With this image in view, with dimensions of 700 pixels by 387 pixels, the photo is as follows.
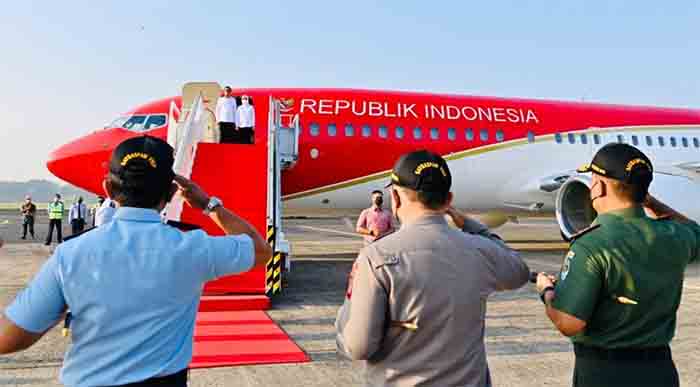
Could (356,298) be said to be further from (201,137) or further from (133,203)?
(201,137)

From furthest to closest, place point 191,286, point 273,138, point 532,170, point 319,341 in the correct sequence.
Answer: point 532,170
point 273,138
point 319,341
point 191,286

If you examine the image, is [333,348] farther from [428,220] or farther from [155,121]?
[155,121]

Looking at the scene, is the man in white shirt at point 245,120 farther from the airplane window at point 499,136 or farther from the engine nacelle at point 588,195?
the airplane window at point 499,136

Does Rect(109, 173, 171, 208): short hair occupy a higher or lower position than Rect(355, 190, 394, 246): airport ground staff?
higher

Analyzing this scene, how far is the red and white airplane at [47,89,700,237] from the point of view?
1088cm

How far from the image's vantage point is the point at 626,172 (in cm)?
229

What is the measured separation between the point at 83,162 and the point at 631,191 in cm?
1053

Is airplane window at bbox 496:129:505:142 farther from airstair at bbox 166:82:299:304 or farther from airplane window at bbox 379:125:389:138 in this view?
airstair at bbox 166:82:299:304

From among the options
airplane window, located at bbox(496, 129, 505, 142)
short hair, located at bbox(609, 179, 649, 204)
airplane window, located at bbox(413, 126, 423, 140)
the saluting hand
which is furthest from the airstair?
airplane window, located at bbox(496, 129, 505, 142)

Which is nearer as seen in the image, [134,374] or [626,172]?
[134,374]

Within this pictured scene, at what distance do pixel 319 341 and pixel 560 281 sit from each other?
3578 mm

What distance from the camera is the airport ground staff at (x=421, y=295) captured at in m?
1.88

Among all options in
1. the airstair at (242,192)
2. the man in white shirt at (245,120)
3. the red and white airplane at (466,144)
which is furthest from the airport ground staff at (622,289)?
the red and white airplane at (466,144)

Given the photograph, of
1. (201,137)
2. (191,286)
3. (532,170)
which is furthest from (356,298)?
(532,170)
